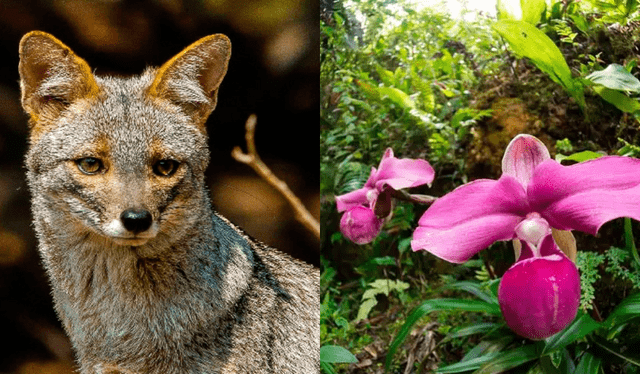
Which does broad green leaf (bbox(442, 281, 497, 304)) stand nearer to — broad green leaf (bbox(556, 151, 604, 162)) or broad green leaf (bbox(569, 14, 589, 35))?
broad green leaf (bbox(556, 151, 604, 162))

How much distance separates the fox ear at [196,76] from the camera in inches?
62.4

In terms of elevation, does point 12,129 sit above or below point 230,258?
above

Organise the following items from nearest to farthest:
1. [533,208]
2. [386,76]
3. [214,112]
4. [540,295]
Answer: [540,295] → [533,208] → [214,112] → [386,76]

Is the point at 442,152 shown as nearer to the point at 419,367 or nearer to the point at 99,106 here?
the point at 419,367

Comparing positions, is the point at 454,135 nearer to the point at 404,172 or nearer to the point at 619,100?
the point at 404,172

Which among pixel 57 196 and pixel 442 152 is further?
pixel 442 152

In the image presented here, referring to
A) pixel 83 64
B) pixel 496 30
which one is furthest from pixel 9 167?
pixel 496 30

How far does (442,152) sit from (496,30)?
13.7 inches

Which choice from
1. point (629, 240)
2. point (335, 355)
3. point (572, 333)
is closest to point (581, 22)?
point (629, 240)

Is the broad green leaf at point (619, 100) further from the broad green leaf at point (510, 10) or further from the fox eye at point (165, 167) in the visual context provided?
the fox eye at point (165, 167)

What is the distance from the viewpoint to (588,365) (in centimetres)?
147

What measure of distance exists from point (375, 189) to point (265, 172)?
0.94 feet

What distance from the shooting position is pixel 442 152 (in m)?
1.83

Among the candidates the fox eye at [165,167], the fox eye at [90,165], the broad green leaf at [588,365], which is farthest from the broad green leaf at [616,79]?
the fox eye at [90,165]
